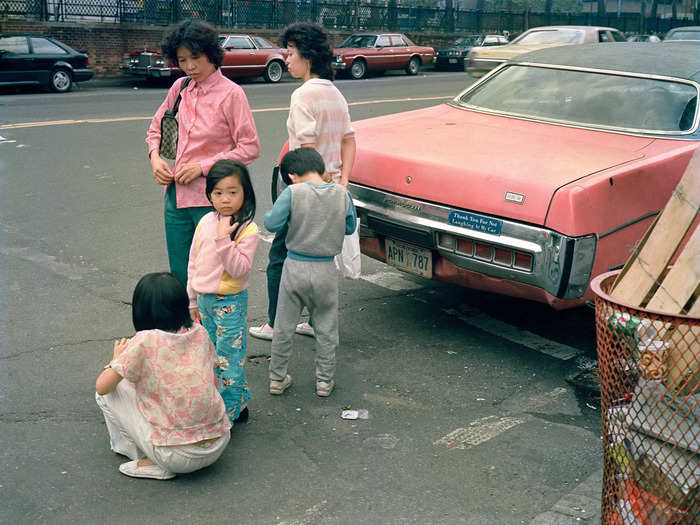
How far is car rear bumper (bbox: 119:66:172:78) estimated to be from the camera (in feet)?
73.1

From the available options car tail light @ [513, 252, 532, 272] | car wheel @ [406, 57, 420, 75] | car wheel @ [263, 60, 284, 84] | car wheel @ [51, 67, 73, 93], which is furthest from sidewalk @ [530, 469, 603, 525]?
car wheel @ [406, 57, 420, 75]

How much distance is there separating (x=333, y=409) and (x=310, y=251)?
81cm

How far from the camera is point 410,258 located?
5.05 metres

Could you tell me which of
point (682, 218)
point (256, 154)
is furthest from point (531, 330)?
point (682, 218)

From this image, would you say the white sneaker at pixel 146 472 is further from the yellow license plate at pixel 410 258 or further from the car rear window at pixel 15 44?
the car rear window at pixel 15 44

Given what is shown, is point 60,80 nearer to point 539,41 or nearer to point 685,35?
point 539,41

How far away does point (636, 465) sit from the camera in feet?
9.71

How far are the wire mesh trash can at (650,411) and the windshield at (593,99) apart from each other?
2.73m

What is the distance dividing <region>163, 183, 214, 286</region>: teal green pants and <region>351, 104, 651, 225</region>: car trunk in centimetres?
113

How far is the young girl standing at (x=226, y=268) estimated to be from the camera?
383 centimetres

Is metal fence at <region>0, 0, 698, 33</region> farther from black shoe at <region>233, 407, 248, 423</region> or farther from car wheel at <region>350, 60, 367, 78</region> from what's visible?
black shoe at <region>233, 407, 248, 423</region>

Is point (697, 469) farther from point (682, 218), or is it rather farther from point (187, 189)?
point (187, 189)

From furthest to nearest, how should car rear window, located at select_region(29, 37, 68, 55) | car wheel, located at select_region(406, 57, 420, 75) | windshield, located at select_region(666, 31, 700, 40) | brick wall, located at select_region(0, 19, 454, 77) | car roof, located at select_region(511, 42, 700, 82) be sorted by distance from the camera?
1. car wheel, located at select_region(406, 57, 420, 75)
2. brick wall, located at select_region(0, 19, 454, 77)
3. windshield, located at select_region(666, 31, 700, 40)
4. car rear window, located at select_region(29, 37, 68, 55)
5. car roof, located at select_region(511, 42, 700, 82)

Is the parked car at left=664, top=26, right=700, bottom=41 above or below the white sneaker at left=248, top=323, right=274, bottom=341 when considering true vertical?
above
